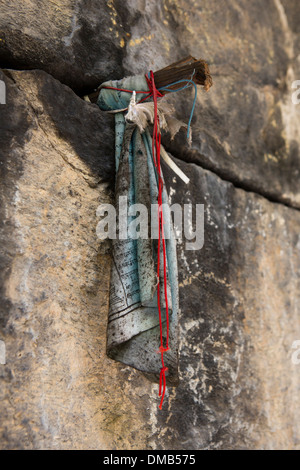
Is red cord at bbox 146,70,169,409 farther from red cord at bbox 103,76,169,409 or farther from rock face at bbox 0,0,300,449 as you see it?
rock face at bbox 0,0,300,449

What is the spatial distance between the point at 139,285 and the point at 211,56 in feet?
3.82

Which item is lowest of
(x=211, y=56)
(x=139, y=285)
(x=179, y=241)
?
(x=139, y=285)

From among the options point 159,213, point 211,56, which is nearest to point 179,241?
point 159,213

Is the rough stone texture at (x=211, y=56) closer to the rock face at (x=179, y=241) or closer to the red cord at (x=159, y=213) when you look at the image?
the rock face at (x=179, y=241)

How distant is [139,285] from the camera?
1282 millimetres

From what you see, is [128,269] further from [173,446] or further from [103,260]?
[173,446]

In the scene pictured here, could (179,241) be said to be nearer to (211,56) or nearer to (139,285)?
(139,285)

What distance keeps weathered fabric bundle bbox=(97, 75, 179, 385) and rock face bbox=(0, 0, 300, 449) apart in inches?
3.8

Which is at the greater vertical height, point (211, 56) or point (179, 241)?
point (211, 56)

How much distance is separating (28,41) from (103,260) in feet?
2.13

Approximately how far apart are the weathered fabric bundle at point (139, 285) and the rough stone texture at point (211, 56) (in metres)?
0.32

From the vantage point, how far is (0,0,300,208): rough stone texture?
4.58 feet

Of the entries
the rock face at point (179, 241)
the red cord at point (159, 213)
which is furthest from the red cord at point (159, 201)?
the rock face at point (179, 241)

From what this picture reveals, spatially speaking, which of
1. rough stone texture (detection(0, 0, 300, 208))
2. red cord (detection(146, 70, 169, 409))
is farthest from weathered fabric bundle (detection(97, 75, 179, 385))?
rough stone texture (detection(0, 0, 300, 208))
